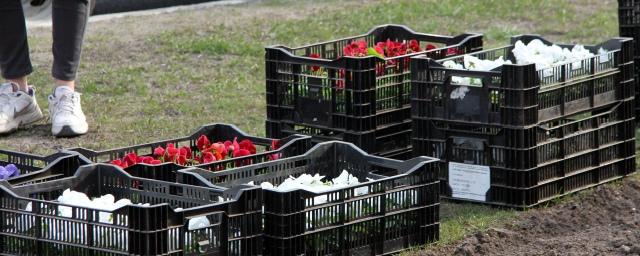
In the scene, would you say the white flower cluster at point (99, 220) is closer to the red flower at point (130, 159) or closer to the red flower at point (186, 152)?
the red flower at point (130, 159)

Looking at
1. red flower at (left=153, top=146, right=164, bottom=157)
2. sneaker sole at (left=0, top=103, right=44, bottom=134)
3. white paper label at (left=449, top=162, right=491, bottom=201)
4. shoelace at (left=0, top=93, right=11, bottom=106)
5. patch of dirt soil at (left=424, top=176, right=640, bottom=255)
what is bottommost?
patch of dirt soil at (left=424, top=176, right=640, bottom=255)

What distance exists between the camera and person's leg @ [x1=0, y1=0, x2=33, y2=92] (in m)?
7.66

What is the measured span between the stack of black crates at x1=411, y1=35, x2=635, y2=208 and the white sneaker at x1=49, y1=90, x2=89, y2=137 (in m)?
2.24

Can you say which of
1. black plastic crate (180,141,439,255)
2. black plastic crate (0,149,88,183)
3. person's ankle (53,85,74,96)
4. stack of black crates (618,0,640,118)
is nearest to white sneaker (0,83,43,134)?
person's ankle (53,85,74,96)

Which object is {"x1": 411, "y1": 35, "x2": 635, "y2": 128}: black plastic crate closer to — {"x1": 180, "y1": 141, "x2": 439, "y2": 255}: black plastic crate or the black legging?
{"x1": 180, "y1": 141, "x2": 439, "y2": 255}: black plastic crate

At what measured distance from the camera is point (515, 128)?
230 inches

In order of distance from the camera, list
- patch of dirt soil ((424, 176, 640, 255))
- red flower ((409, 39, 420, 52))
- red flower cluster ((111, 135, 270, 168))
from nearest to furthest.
Answer: 1. patch of dirt soil ((424, 176, 640, 255))
2. red flower cluster ((111, 135, 270, 168))
3. red flower ((409, 39, 420, 52))

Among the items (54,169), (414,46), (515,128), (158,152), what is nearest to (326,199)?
(158,152)

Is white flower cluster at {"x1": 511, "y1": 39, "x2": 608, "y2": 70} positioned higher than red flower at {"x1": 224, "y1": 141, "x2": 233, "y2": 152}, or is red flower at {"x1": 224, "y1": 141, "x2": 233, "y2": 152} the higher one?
white flower cluster at {"x1": 511, "y1": 39, "x2": 608, "y2": 70}

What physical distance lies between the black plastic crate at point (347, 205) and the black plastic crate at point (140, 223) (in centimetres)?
11

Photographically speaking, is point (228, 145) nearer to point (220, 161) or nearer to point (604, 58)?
point (220, 161)

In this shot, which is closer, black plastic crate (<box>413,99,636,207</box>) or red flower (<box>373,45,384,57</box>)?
black plastic crate (<box>413,99,636,207</box>)

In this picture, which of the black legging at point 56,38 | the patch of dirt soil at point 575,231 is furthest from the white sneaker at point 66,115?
the patch of dirt soil at point 575,231

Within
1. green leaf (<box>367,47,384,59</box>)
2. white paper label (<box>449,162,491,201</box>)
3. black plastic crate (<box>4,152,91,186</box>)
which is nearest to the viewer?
black plastic crate (<box>4,152,91,186</box>)
